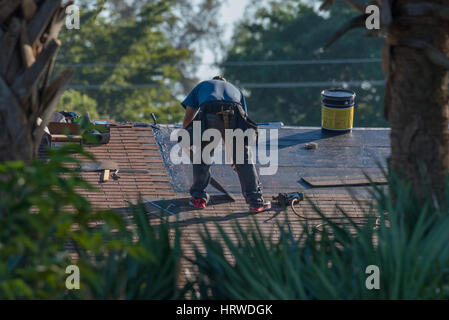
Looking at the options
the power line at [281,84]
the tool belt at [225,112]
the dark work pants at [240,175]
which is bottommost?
the dark work pants at [240,175]

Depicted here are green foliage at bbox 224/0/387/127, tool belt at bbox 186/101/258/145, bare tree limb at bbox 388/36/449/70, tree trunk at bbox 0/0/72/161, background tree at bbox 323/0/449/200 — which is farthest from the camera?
green foliage at bbox 224/0/387/127

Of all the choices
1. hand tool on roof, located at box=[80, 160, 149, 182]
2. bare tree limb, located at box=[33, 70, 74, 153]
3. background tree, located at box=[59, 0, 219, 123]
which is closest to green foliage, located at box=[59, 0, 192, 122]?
background tree, located at box=[59, 0, 219, 123]

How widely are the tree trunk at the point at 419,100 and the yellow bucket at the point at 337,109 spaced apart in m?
6.85

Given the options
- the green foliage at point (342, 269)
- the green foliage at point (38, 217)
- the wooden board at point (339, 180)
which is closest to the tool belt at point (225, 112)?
the wooden board at point (339, 180)

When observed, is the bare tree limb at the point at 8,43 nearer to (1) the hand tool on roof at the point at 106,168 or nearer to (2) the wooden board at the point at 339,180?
(1) the hand tool on roof at the point at 106,168

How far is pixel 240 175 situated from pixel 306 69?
26328 mm

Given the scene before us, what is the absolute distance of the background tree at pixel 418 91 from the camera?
5.68 meters

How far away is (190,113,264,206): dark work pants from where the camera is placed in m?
9.20

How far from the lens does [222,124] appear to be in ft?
30.4

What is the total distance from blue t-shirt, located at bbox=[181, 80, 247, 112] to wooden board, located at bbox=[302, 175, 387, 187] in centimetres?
176

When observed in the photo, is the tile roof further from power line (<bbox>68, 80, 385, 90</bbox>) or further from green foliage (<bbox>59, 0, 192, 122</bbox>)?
green foliage (<bbox>59, 0, 192, 122</bbox>)

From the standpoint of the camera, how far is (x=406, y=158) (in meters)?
5.78

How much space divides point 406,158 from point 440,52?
2.96ft

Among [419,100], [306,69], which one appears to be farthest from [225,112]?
[306,69]
